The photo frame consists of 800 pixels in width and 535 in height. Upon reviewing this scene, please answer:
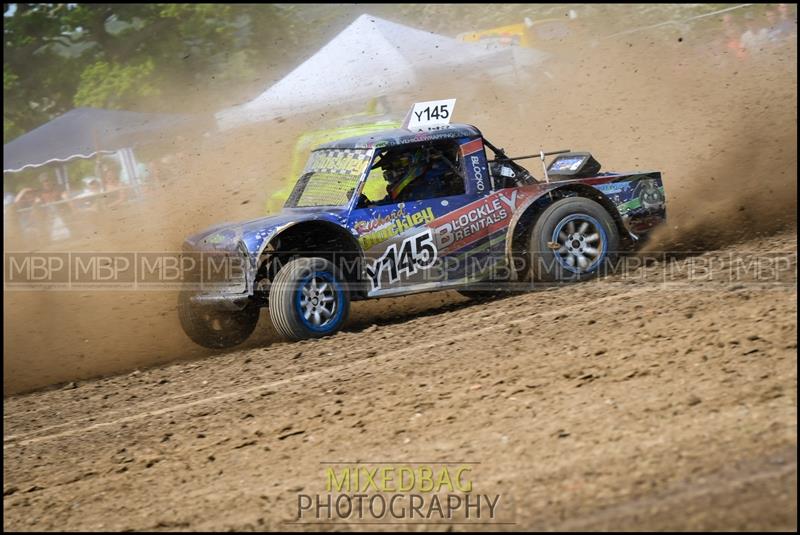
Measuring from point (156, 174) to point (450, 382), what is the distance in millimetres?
13652

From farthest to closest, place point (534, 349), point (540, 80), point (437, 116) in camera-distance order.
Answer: point (540, 80) → point (437, 116) → point (534, 349)

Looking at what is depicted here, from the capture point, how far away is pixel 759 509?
10.9ft

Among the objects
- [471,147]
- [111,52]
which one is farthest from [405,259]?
[111,52]

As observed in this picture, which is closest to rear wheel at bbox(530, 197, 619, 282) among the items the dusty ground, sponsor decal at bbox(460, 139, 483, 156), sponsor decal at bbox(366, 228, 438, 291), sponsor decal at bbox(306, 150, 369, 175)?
the dusty ground

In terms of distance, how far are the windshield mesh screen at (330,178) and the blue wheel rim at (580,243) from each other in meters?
1.71

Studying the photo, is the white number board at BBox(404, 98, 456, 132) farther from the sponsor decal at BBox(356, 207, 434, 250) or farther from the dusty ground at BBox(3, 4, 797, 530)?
the dusty ground at BBox(3, 4, 797, 530)

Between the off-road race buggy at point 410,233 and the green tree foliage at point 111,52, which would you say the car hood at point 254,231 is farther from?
the green tree foliage at point 111,52

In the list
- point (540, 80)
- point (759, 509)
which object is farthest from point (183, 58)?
point (759, 509)

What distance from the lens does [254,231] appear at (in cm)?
711

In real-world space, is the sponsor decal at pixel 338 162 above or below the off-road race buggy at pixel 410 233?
above

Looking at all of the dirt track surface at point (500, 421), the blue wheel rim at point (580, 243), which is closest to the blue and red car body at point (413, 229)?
the blue wheel rim at point (580, 243)

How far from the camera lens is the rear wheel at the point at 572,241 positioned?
7.71 meters

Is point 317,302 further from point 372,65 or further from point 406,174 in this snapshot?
point 372,65

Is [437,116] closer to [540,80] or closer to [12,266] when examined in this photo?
Result: [12,266]
